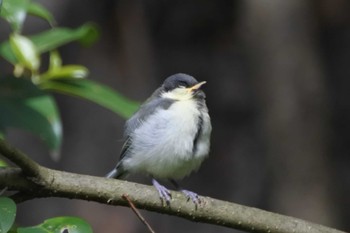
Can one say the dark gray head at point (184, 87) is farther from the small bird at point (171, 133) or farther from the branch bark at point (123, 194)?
the branch bark at point (123, 194)

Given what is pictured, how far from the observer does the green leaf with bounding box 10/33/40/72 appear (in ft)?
7.91

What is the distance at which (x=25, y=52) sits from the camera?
2.43 metres

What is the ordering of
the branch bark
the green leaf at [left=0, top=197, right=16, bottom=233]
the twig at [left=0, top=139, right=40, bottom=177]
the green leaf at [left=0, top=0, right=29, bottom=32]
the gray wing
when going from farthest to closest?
the gray wing
the green leaf at [left=0, top=0, right=29, bottom=32]
the branch bark
the twig at [left=0, top=139, right=40, bottom=177]
the green leaf at [left=0, top=197, right=16, bottom=233]

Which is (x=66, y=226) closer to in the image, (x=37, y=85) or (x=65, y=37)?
(x=37, y=85)

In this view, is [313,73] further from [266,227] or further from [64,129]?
[266,227]

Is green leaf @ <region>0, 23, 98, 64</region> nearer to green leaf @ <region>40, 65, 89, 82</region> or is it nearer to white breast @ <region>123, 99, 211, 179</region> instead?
green leaf @ <region>40, 65, 89, 82</region>

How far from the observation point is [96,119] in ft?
18.7

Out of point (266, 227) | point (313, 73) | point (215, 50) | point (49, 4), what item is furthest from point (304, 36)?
point (266, 227)

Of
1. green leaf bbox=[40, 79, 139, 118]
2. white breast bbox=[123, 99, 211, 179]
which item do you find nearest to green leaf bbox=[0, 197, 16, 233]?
green leaf bbox=[40, 79, 139, 118]

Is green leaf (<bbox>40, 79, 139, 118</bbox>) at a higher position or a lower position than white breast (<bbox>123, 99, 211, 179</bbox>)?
higher

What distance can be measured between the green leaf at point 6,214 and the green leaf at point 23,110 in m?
0.43

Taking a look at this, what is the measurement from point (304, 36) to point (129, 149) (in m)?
2.35

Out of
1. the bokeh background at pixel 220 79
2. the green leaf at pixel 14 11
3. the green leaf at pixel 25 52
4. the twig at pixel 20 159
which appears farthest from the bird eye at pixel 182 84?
the bokeh background at pixel 220 79

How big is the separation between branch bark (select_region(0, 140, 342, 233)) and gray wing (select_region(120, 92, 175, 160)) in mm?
466
